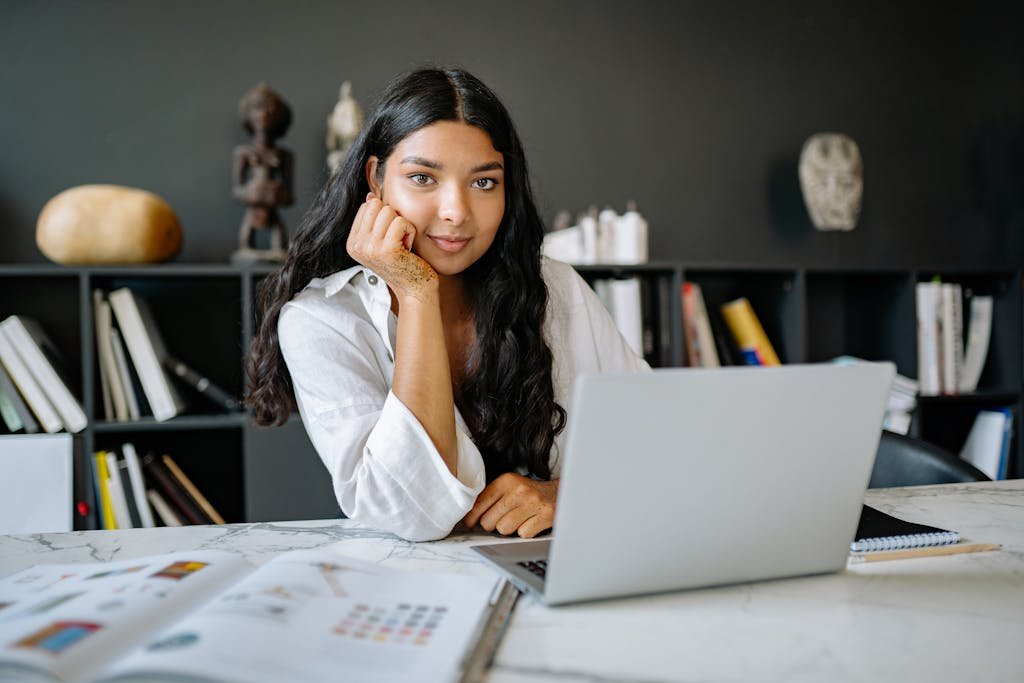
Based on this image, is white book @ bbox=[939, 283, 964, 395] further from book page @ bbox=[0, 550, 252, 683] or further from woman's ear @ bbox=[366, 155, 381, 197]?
book page @ bbox=[0, 550, 252, 683]

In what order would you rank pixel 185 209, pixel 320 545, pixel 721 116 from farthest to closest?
pixel 721 116
pixel 185 209
pixel 320 545

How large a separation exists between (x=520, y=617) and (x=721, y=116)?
265 cm

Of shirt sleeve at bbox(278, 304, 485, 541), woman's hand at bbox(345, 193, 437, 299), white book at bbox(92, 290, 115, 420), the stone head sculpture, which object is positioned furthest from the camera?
the stone head sculpture

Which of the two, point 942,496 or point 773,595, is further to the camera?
point 942,496

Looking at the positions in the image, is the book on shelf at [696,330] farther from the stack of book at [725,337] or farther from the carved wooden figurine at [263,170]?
the carved wooden figurine at [263,170]

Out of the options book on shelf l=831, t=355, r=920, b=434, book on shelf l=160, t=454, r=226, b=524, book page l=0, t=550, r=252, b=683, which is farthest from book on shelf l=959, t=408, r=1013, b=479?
book page l=0, t=550, r=252, b=683

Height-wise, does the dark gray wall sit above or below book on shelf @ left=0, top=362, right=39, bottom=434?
above

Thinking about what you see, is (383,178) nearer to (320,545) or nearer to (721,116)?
(320,545)

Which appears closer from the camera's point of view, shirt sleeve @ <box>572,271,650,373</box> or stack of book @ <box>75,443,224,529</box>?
shirt sleeve @ <box>572,271,650,373</box>

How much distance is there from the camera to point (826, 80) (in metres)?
3.15

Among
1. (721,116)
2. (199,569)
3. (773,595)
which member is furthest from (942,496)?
(721,116)

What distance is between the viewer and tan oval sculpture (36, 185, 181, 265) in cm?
222

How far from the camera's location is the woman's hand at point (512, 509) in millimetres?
1111

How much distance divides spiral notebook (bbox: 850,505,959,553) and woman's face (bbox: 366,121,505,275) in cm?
81
